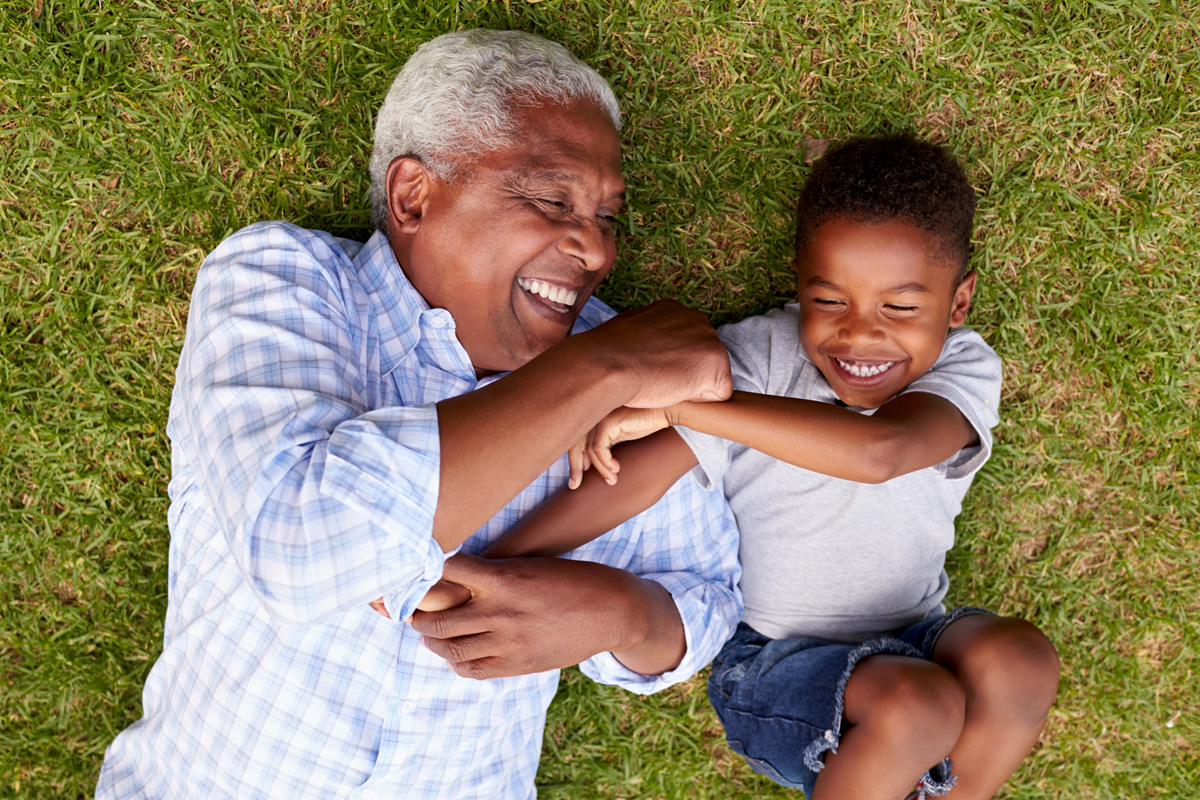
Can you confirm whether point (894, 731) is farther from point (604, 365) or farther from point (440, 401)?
point (440, 401)

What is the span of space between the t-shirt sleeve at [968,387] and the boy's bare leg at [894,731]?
0.72 meters

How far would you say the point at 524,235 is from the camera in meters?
2.62

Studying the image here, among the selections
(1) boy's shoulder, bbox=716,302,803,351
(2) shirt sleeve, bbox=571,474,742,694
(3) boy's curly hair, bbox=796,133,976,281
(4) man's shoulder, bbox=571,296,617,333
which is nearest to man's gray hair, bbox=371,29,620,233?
(4) man's shoulder, bbox=571,296,617,333

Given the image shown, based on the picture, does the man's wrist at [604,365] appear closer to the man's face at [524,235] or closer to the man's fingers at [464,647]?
the man's face at [524,235]

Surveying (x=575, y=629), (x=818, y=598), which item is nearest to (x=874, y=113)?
(x=818, y=598)

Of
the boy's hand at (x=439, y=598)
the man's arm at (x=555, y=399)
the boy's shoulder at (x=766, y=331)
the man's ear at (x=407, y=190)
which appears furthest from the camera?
the boy's shoulder at (x=766, y=331)

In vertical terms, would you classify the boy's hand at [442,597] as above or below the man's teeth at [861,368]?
below

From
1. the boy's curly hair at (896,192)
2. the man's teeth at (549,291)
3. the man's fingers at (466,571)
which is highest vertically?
the boy's curly hair at (896,192)

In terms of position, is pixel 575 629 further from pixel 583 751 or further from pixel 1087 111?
pixel 1087 111

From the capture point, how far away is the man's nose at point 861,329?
2848 mm

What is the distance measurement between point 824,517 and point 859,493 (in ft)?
0.52

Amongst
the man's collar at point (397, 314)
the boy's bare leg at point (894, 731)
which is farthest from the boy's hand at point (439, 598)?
the boy's bare leg at point (894, 731)

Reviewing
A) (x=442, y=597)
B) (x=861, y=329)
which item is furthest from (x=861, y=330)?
(x=442, y=597)

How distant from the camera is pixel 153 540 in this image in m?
3.52
